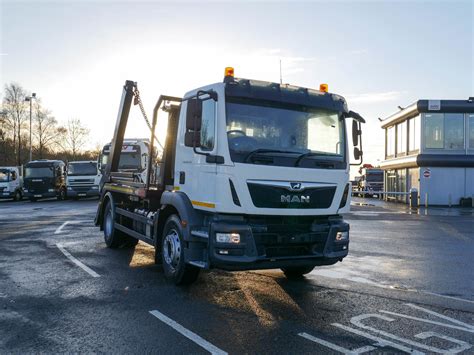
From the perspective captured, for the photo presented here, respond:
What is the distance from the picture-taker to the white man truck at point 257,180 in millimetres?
5945

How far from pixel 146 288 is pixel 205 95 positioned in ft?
9.53

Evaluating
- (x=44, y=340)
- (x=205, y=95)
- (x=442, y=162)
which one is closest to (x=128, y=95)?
(x=205, y=95)

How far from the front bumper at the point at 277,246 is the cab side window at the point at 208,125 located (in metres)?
1.07

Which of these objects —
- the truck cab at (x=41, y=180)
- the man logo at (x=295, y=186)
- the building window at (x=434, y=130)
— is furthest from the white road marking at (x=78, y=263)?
the building window at (x=434, y=130)

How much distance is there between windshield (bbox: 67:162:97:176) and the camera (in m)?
29.5

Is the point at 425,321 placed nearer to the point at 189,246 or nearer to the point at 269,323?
the point at 269,323

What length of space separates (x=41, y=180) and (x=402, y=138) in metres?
25.6

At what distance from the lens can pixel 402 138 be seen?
34.8 metres

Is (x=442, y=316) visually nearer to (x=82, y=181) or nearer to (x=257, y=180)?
(x=257, y=180)

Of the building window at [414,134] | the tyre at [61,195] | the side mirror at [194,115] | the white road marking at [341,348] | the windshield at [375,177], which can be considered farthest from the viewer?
the windshield at [375,177]

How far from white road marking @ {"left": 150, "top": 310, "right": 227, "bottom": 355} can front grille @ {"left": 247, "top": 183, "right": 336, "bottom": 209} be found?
1781 mm

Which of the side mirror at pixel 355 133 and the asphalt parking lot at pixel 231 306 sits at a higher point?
the side mirror at pixel 355 133

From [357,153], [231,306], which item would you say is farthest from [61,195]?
[231,306]

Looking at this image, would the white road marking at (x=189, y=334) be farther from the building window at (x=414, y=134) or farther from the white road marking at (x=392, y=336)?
the building window at (x=414, y=134)
